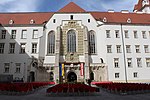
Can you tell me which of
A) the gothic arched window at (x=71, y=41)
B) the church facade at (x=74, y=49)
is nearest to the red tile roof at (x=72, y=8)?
the church facade at (x=74, y=49)

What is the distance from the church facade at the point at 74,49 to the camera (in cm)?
2953

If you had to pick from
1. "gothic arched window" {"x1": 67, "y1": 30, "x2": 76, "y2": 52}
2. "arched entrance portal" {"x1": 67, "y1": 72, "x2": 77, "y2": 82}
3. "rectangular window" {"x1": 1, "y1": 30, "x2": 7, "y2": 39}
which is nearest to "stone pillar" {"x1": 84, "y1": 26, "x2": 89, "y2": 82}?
"gothic arched window" {"x1": 67, "y1": 30, "x2": 76, "y2": 52}

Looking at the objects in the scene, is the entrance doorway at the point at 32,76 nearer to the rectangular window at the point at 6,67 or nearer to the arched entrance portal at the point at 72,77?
the rectangular window at the point at 6,67

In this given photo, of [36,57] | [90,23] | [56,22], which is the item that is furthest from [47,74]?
[90,23]

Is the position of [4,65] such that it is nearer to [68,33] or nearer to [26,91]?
[68,33]

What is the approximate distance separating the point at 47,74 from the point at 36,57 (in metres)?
4.33

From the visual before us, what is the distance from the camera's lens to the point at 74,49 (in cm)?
3123

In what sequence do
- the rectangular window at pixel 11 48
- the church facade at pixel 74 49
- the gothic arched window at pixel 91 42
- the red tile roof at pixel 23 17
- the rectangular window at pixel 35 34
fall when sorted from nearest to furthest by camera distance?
the church facade at pixel 74 49 < the rectangular window at pixel 11 48 < the gothic arched window at pixel 91 42 < the rectangular window at pixel 35 34 < the red tile roof at pixel 23 17

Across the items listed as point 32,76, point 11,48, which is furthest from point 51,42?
point 11,48

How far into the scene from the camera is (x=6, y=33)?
1266 inches

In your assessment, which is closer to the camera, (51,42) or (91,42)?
(51,42)

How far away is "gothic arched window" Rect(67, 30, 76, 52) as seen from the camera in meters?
31.3

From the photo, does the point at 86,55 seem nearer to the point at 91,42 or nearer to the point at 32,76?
the point at 91,42

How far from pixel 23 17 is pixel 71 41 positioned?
47.9ft
